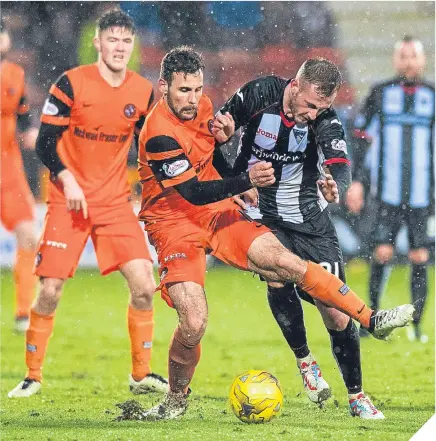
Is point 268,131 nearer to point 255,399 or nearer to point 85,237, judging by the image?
point 255,399

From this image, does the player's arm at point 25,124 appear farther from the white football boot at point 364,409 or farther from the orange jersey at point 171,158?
the white football boot at point 364,409

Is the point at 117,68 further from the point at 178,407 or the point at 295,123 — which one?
the point at 178,407

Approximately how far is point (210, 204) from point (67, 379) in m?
2.07

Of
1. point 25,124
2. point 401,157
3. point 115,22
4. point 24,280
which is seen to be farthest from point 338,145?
point 24,280

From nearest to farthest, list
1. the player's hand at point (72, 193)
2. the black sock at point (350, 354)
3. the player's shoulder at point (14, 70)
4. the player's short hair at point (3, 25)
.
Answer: the black sock at point (350, 354) < the player's hand at point (72, 193) < the player's shoulder at point (14, 70) < the player's short hair at point (3, 25)

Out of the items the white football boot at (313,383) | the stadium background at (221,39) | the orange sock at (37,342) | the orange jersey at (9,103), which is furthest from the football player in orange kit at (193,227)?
the stadium background at (221,39)

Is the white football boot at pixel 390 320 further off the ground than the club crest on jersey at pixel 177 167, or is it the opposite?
the club crest on jersey at pixel 177 167

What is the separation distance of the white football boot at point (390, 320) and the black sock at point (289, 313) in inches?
28.6

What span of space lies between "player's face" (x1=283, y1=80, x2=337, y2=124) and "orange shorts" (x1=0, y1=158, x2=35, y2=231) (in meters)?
3.85

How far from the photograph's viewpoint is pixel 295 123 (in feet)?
19.6

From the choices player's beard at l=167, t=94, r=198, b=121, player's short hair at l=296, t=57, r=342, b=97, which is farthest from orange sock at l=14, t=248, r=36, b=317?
player's short hair at l=296, t=57, r=342, b=97

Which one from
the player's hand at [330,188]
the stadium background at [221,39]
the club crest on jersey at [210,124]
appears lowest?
the player's hand at [330,188]

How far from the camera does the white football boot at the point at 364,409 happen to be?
19.5ft

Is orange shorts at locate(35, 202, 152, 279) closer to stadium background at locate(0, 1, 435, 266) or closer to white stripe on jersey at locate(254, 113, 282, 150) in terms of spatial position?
white stripe on jersey at locate(254, 113, 282, 150)
